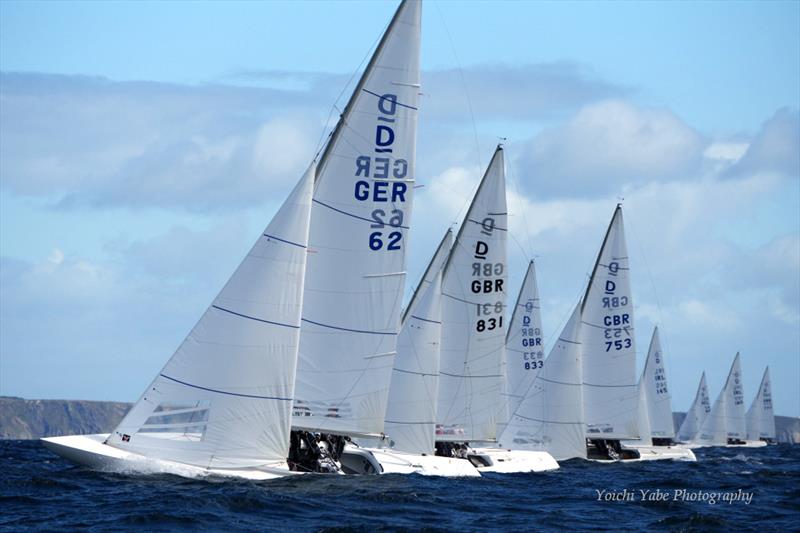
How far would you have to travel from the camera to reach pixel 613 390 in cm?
4584

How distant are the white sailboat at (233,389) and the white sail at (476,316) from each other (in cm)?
1143

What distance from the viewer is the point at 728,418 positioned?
305ft

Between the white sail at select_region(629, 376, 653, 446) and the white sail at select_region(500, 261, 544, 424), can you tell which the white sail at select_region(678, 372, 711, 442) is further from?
the white sail at select_region(500, 261, 544, 424)

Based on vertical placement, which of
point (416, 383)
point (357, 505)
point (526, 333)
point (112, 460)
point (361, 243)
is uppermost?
point (526, 333)

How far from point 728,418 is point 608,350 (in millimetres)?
51126

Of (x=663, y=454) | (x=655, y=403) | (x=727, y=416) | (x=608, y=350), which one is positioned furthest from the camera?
(x=727, y=416)

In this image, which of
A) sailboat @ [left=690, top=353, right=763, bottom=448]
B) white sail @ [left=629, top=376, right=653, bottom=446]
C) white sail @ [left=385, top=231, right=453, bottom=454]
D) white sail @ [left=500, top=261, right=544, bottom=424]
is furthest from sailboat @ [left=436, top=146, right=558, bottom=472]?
sailboat @ [left=690, top=353, right=763, bottom=448]

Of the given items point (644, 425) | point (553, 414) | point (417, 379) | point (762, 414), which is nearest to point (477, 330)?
point (417, 379)

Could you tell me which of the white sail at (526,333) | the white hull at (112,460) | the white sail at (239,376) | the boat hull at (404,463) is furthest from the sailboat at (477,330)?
the white hull at (112,460)

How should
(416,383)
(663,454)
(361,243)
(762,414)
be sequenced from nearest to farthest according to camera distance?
(361,243)
(416,383)
(663,454)
(762,414)

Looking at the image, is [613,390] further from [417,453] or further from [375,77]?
[375,77]

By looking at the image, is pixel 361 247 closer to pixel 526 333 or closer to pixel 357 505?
pixel 357 505

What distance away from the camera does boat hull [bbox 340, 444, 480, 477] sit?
27922mm

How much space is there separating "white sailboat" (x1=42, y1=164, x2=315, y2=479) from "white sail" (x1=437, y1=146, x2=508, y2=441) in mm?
11429
